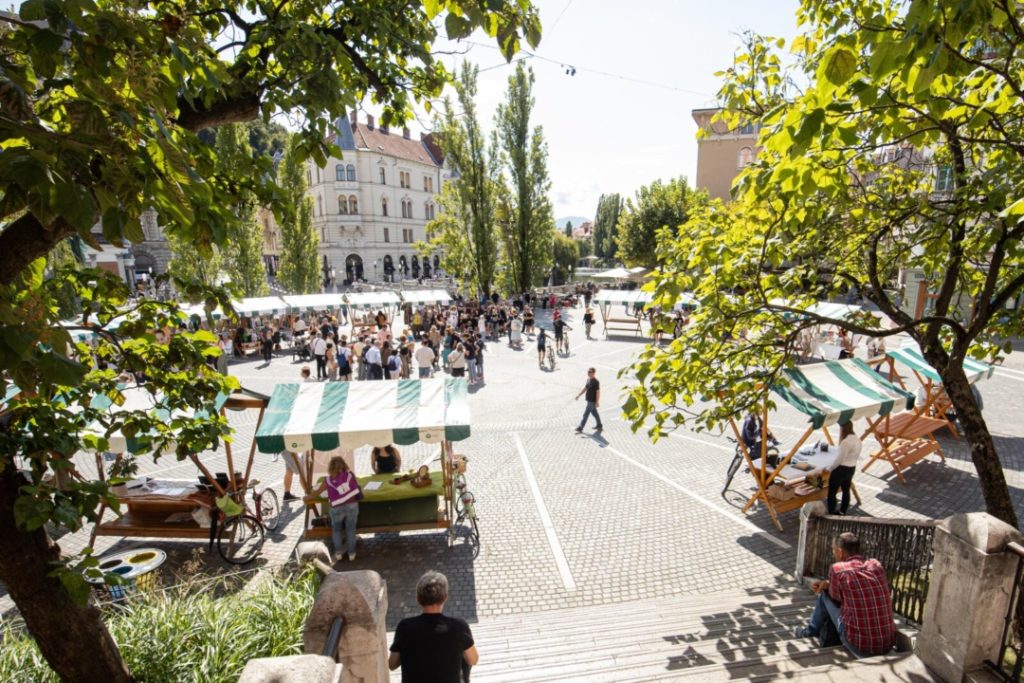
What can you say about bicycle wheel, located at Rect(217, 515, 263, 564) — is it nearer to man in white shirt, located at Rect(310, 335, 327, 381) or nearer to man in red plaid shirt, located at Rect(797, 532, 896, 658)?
man in red plaid shirt, located at Rect(797, 532, 896, 658)

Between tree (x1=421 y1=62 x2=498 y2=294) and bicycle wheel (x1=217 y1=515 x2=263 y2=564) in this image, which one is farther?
tree (x1=421 y1=62 x2=498 y2=294)

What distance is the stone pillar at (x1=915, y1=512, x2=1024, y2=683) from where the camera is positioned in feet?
13.0

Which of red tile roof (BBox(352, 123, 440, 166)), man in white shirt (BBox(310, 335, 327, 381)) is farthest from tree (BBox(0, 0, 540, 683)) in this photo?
red tile roof (BBox(352, 123, 440, 166))

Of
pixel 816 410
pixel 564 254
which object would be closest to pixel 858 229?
pixel 816 410

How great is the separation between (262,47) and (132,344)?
2553 millimetres

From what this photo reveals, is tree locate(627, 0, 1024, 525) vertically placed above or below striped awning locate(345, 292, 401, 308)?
above

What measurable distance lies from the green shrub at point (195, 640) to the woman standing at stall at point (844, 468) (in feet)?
26.9

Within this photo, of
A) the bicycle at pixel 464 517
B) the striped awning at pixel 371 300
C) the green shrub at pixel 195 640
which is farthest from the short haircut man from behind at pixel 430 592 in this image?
the striped awning at pixel 371 300

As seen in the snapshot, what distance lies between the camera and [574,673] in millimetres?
5023

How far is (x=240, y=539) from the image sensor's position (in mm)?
8461

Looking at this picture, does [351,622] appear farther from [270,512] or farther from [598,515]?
[270,512]

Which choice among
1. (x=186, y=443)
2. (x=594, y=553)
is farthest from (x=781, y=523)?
(x=186, y=443)

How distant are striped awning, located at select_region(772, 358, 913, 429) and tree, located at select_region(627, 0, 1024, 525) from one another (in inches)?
76.3

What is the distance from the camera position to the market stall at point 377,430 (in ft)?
25.5
